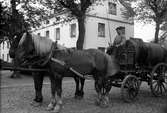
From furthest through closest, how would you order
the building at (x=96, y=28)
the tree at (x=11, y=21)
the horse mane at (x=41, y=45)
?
the building at (x=96, y=28) < the tree at (x=11, y=21) < the horse mane at (x=41, y=45)

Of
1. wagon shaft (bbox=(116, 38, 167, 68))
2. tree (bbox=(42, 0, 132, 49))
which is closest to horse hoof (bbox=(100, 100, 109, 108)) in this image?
wagon shaft (bbox=(116, 38, 167, 68))

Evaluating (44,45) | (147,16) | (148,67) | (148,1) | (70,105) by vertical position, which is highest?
(148,1)

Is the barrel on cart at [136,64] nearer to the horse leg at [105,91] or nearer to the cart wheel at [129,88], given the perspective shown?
the cart wheel at [129,88]

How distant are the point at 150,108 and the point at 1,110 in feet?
14.9

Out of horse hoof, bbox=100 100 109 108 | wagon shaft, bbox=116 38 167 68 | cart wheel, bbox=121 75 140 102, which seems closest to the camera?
horse hoof, bbox=100 100 109 108

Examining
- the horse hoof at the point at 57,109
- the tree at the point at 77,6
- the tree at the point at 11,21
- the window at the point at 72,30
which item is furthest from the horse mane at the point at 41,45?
the window at the point at 72,30

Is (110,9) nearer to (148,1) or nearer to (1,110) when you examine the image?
(148,1)

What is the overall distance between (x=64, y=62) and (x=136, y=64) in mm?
2991

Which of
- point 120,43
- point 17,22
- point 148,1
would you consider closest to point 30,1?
point 17,22

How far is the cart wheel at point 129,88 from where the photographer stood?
6.88m

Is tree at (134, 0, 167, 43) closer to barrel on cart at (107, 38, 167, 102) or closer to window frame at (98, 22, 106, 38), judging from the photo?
window frame at (98, 22, 106, 38)

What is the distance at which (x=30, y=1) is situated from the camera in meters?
15.6

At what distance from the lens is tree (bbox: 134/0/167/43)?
840 inches

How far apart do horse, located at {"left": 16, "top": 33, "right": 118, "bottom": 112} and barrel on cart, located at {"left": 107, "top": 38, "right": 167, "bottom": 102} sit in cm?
55
